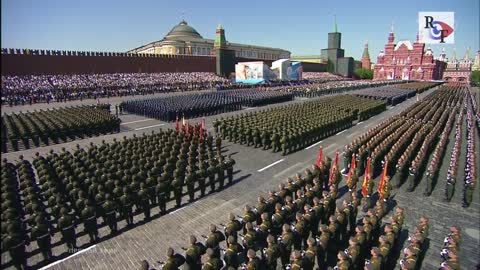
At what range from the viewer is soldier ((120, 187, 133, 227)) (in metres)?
7.72

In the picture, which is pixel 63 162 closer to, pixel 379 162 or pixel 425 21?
pixel 379 162

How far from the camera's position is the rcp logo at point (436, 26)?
1227cm

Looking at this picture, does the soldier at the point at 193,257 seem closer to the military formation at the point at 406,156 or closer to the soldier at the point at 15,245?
the soldier at the point at 15,245

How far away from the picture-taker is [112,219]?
741cm

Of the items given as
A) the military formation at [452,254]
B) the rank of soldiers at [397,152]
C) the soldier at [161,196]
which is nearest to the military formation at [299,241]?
the military formation at [452,254]

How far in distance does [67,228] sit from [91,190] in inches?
71.2

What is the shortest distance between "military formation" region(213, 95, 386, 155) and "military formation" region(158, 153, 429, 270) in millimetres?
6079

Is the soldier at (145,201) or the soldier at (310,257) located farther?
the soldier at (145,201)

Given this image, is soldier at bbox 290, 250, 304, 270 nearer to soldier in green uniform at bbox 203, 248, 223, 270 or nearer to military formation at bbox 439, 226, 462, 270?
soldier in green uniform at bbox 203, 248, 223, 270

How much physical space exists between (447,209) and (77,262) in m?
9.70

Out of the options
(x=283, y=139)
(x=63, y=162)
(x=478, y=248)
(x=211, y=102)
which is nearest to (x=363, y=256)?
(x=478, y=248)

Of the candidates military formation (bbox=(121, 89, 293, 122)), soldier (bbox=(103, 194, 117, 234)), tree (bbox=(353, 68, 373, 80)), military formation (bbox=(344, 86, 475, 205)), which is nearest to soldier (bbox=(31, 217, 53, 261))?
soldier (bbox=(103, 194, 117, 234))

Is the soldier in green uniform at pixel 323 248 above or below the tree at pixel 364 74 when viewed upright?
below

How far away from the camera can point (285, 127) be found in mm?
15820
